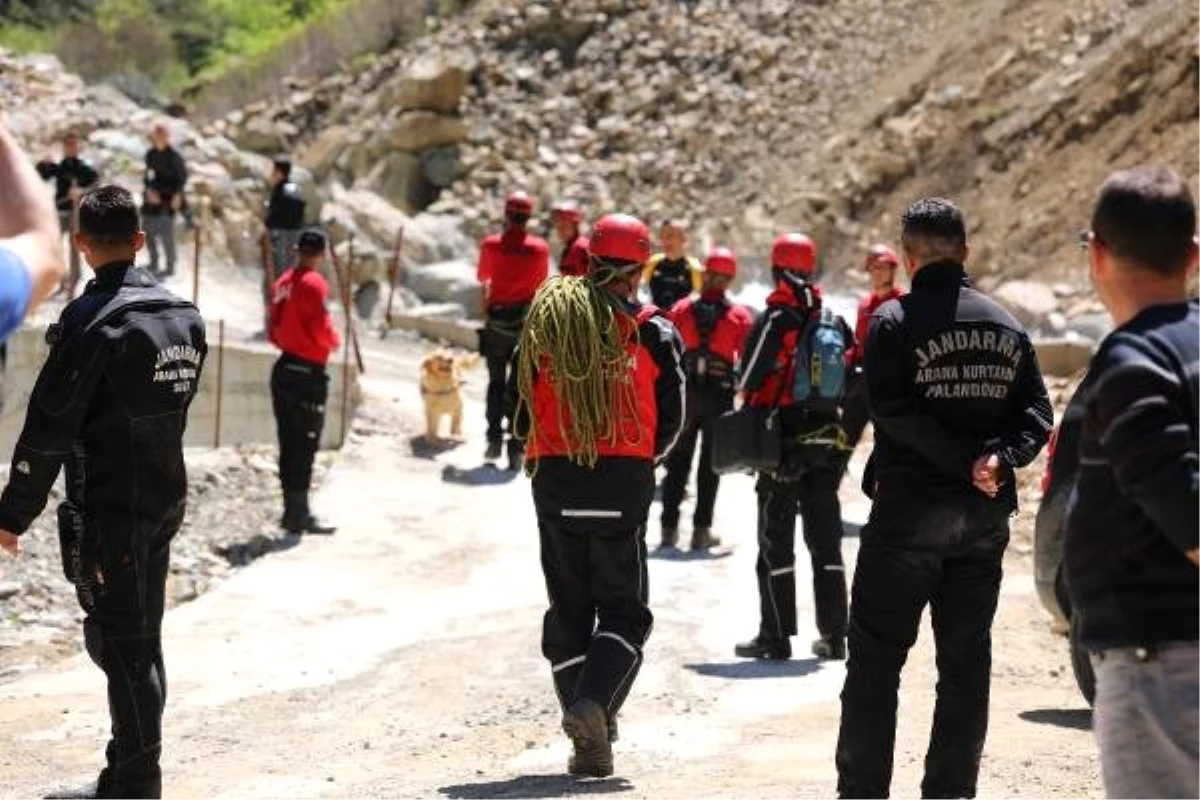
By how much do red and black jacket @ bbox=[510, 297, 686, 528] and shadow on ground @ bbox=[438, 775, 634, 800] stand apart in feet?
3.00

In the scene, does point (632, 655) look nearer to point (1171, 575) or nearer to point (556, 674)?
point (556, 674)

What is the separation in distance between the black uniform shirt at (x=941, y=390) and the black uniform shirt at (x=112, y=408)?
2.32 m

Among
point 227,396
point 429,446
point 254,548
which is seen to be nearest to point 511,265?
point 429,446

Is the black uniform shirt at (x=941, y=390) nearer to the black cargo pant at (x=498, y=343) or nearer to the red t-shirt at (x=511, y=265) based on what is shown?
the black cargo pant at (x=498, y=343)

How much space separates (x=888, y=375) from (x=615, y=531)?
1.55m

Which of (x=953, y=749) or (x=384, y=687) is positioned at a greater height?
(x=953, y=749)

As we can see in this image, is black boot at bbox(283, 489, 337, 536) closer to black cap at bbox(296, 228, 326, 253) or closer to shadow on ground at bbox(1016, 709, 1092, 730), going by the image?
black cap at bbox(296, 228, 326, 253)

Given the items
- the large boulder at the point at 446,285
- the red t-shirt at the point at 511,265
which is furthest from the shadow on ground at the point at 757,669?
the large boulder at the point at 446,285

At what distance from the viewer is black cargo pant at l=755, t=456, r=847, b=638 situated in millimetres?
10484

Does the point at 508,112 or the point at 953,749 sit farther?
the point at 508,112

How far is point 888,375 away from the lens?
6.69 metres

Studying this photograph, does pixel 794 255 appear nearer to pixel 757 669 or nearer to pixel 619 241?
pixel 757 669

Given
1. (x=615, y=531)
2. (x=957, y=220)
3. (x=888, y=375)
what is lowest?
(x=615, y=531)

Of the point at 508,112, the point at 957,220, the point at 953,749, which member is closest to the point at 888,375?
the point at 957,220
